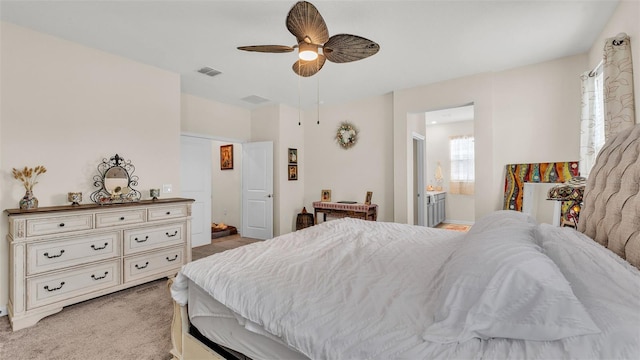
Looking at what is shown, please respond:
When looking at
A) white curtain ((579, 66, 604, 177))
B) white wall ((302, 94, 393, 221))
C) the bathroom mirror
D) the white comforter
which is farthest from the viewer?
white wall ((302, 94, 393, 221))

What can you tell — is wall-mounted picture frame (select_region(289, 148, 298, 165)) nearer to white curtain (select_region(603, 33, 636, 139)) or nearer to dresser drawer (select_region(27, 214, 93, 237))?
dresser drawer (select_region(27, 214, 93, 237))

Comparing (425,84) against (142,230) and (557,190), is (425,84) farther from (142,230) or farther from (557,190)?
(142,230)

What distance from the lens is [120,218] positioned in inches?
111

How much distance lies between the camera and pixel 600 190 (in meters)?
1.42

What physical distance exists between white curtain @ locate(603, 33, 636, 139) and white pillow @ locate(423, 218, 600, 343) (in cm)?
216

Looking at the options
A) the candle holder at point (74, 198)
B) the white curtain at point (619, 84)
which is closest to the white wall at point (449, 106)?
the white curtain at point (619, 84)

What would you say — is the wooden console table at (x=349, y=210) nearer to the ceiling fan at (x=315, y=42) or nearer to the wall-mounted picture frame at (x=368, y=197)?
the wall-mounted picture frame at (x=368, y=197)

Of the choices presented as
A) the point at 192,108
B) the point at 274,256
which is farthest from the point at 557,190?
the point at 192,108

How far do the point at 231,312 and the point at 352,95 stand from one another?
162 inches

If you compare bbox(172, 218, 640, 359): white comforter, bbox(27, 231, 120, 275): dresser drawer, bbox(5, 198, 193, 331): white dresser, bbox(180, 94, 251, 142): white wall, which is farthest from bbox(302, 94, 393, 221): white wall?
bbox(27, 231, 120, 275): dresser drawer

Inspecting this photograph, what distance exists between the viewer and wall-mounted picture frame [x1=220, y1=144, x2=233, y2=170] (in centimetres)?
606

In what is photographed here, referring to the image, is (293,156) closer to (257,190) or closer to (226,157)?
(257,190)

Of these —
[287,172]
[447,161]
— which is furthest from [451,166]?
[287,172]

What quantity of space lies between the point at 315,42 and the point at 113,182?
8.62ft
